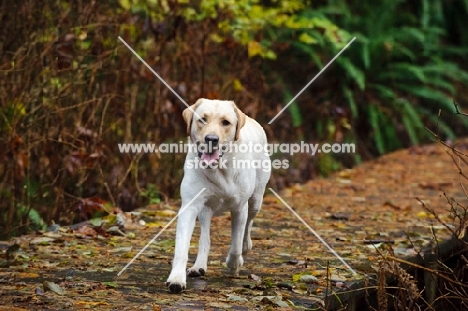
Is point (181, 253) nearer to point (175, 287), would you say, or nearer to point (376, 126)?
point (175, 287)

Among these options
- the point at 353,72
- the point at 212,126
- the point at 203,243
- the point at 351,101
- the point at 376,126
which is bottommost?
the point at 203,243

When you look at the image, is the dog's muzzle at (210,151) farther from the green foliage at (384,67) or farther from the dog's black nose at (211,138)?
the green foliage at (384,67)

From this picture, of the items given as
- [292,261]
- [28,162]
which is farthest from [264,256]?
[28,162]

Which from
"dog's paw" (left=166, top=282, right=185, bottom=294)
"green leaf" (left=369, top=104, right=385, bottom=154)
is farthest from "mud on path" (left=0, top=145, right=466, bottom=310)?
"green leaf" (left=369, top=104, right=385, bottom=154)

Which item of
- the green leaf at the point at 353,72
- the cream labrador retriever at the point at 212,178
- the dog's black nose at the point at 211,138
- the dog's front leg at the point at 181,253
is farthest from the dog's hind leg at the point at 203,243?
the green leaf at the point at 353,72

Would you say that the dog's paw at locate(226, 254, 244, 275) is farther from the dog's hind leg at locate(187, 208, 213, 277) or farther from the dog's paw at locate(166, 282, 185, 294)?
the dog's paw at locate(166, 282, 185, 294)

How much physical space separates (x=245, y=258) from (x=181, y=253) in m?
1.21

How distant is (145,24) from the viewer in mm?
9047

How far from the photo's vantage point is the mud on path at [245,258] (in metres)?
4.81

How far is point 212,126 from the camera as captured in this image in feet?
16.8

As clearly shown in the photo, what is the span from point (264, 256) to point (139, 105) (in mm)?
3388

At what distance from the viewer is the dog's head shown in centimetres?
509

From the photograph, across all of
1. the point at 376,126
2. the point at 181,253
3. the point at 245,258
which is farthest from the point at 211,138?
the point at 376,126

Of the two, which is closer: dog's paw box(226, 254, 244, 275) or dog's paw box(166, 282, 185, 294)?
dog's paw box(166, 282, 185, 294)
